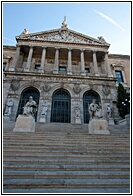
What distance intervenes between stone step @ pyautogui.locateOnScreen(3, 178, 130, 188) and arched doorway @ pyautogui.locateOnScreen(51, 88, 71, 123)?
1236 centimetres

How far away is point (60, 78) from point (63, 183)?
15716 mm

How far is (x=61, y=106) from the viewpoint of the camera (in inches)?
684

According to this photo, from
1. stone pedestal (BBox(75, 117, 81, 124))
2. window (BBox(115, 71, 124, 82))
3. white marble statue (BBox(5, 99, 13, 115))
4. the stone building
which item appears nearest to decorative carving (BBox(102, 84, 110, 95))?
the stone building

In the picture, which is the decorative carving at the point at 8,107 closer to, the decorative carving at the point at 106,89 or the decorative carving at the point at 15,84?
the decorative carving at the point at 15,84

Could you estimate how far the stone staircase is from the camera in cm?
382

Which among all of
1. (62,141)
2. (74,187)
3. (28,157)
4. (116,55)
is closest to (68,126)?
(62,141)

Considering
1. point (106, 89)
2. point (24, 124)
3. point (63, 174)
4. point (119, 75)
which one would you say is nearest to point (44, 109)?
point (24, 124)

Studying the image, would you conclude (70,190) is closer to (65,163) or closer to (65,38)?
(65,163)

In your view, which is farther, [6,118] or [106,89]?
[106,89]

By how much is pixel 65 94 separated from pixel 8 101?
23.8ft

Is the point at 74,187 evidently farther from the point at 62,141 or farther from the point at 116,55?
the point at 116,55

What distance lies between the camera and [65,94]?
59.8 ft

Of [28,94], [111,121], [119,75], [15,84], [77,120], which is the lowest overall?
[111,121]

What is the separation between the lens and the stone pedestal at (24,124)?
8.64 m
